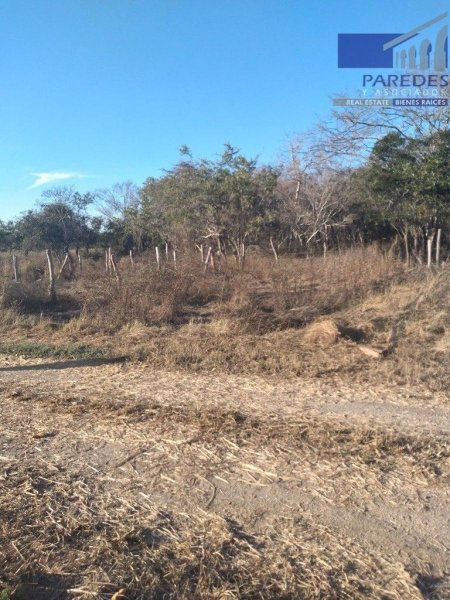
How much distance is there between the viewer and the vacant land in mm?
2834

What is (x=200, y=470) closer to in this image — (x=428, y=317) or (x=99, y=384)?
(x=99, y=384)

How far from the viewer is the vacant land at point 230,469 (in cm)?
283

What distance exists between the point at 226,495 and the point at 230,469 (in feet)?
1.34

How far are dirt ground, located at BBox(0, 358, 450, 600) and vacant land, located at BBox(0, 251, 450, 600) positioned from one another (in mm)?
13

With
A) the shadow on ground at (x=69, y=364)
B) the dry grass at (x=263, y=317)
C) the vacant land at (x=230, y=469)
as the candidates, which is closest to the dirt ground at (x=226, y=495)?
the vacant land at (x=230, y=469)

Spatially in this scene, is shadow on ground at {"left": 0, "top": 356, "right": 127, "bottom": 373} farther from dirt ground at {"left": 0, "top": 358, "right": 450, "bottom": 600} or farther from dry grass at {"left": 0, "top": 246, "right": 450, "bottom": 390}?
dirt ground at {"left": 0, "top": 358, "right": 450, "bottom": 600}

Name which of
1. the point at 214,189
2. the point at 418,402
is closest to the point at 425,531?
the point at 418,402

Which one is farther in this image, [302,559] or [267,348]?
[267,348]

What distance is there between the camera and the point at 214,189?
727 inches

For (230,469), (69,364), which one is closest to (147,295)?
(69,364)

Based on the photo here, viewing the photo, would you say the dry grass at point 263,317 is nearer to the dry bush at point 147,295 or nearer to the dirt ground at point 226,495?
the dry bush at point 147,295

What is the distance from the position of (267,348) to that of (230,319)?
6.27 feet

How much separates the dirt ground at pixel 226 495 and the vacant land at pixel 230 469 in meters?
0.01

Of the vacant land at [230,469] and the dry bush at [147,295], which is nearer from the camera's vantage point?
the vacant land at [230,469]
